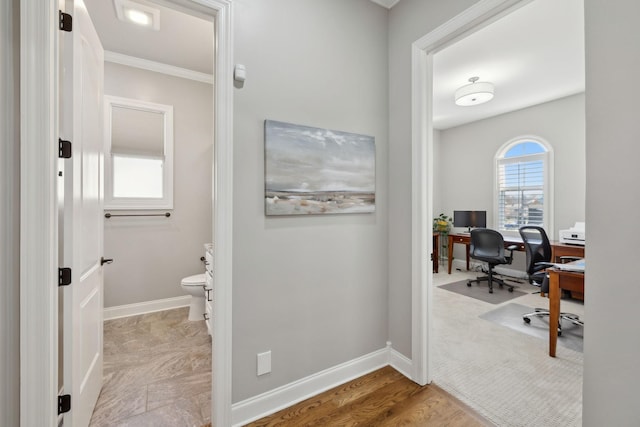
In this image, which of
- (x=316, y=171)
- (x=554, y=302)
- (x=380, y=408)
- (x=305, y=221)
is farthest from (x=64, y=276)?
(x=554, y=302)

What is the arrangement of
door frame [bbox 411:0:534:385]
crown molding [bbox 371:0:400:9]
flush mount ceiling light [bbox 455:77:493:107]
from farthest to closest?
flush mount ceiling light [bbox 455:77:493:107] < crown molding [bbox 371:0:400:9] < door frame [bbox 411:0:534:385]

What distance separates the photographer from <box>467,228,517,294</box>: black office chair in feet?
13.8

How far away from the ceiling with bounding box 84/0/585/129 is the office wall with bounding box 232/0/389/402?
42cm

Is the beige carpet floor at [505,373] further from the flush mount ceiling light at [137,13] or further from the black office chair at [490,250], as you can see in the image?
the flush mount ceiling light at [137,13]

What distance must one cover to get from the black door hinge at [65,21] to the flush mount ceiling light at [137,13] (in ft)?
3.86

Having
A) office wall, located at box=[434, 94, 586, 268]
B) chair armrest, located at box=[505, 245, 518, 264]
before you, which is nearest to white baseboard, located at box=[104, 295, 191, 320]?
chair armrest, located at box=[505, 245, 518, 264]

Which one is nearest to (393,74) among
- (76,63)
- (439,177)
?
(76,63)

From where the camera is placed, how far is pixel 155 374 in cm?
206

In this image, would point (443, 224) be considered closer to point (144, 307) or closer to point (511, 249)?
point (511, 249)

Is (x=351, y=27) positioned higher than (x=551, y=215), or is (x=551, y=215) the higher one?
(x=351, y=27)

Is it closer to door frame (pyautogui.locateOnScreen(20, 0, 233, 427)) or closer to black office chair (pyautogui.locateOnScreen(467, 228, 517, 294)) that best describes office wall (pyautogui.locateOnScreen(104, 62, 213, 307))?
door frame (pyautogui.locateOnScreen(20, 0, 233, 427))

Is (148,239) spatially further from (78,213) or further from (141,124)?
(78,213)

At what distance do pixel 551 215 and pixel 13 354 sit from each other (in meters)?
6.14

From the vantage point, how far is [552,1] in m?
2.23
